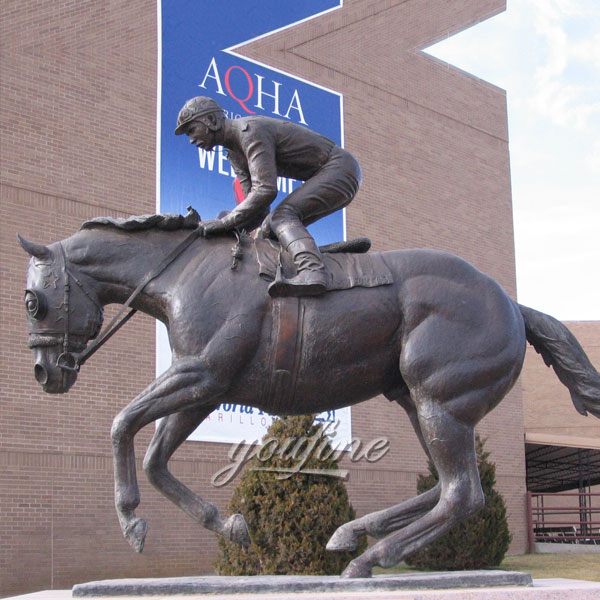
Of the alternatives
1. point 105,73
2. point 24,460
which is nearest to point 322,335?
point 24,460

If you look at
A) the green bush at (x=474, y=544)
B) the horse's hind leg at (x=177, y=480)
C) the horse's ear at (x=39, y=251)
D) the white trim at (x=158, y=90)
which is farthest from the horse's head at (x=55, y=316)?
the white trim at (x=158, y=90)

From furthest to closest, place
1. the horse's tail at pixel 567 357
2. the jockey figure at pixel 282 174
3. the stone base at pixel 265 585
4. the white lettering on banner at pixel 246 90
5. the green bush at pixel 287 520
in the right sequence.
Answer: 1. the white lettering on banner at pixel 246 90
2. the green bush at pixel 287 520
3. the horse's tail at pixel 567 357
4. the jockey figure at pixel 282 174
5. the stone base at pixel 265 585

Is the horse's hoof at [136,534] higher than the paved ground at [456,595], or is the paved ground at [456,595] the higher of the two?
the horse's hoof at [136,534]

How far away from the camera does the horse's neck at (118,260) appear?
5.41 meters

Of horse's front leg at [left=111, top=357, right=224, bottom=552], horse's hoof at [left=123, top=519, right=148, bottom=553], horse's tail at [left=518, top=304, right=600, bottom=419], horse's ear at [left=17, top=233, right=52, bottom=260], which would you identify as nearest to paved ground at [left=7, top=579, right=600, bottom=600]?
horse's hoof at [left=123, top=519, right=148, bottom=553]

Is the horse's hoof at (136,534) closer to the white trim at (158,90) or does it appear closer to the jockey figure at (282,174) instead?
the jockey figure at (282,174)

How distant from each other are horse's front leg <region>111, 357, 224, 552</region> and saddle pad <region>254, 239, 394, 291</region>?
808mm

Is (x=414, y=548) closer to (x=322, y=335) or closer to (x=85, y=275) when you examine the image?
(x=322, y=335)

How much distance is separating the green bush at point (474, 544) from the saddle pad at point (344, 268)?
10.9m

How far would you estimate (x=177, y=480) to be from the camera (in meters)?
5.20

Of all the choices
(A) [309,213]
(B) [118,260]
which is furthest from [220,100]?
(B) [118,260]

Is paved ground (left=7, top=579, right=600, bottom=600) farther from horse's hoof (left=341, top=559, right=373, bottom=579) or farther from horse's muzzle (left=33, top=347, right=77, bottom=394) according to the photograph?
horse's muzzle (left=33, top=347, right=77, bottom=394)

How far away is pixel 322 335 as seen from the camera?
5.28m

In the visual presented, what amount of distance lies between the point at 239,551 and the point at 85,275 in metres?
7.58
